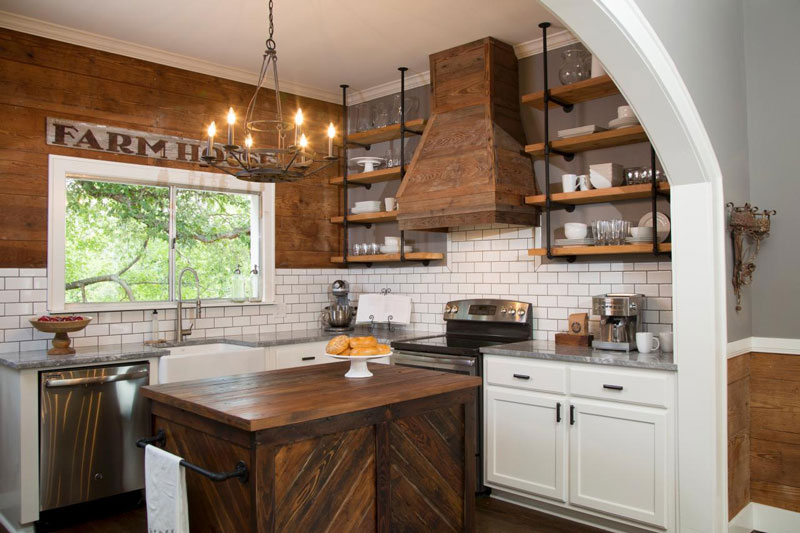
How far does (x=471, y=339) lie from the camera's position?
4.55 metres

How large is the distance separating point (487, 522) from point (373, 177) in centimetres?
291

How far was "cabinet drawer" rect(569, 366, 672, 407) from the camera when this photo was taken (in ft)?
10.6

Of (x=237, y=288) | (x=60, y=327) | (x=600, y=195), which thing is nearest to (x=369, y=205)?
(x=237, y=288)

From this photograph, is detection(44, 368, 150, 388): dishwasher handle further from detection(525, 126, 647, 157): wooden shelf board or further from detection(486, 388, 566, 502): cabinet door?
detection(525, 126, 647, 157): wooden shelf board

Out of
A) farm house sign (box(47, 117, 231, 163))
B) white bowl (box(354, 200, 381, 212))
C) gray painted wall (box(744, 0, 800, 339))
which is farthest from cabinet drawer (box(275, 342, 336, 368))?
gray painted wall (box(744, 0, 800, 339))

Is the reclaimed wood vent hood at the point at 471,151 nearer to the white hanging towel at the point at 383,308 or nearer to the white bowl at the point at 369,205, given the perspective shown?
the white bowl at the point at 369,205

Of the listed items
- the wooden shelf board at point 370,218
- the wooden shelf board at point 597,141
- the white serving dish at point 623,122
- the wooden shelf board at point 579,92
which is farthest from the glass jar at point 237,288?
the white serving dish at point 623,122

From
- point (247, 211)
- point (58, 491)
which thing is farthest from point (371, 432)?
point (247, 211)

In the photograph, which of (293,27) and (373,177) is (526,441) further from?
(293,27)

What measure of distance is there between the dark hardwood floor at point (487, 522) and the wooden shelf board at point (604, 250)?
1568mm

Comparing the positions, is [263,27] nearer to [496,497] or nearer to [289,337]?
[289,337]

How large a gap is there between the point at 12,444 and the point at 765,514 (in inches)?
164

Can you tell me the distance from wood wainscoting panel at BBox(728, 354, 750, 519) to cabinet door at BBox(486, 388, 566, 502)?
0.84 metres

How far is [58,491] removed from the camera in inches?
141
